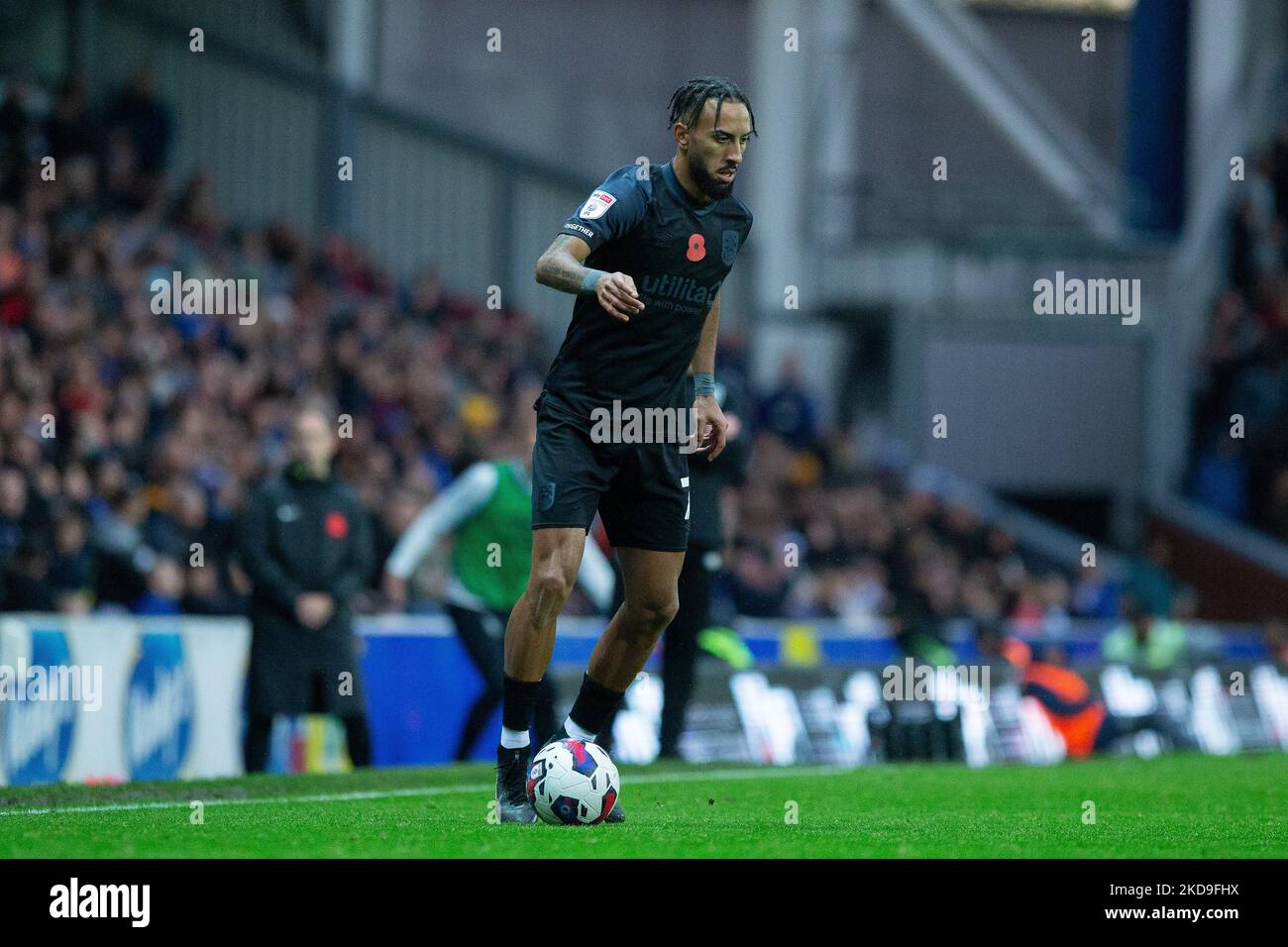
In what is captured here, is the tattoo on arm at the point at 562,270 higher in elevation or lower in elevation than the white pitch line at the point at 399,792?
higher

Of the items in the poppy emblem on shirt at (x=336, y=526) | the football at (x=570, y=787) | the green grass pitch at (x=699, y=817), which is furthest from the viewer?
the poppy emblem on shirt at (x=336, y=526)

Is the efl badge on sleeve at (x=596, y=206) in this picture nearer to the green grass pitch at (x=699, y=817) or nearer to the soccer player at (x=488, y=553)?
the green grass pitch at (x=699, y=817)

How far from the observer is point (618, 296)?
7.30 meters

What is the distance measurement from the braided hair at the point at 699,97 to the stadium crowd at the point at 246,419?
168 inches

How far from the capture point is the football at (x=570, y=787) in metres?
7.65

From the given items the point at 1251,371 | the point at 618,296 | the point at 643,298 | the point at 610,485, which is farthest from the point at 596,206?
the point at 1251,371

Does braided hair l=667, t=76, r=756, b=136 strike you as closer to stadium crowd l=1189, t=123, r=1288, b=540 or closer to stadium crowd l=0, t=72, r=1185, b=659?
stadium crowd l=0, t=72, r=1185, b=659

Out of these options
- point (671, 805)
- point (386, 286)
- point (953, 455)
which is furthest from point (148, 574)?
point (953, 455)

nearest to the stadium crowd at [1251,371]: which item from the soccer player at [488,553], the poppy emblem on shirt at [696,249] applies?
the soccer player at [488,553]

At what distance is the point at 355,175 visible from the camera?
23.5 m

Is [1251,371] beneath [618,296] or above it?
beneath

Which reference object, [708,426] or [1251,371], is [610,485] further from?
[1251,371]

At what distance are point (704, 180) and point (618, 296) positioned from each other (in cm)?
Result: 79

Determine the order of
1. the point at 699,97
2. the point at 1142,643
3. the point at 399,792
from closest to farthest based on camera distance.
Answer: the point at 699,97 < the point at 399,792 < the point at 1142,643
